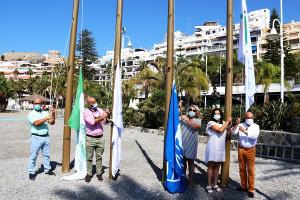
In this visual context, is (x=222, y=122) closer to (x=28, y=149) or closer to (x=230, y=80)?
(x=230, y=80)

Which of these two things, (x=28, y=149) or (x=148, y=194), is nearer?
(x=148, y=194)

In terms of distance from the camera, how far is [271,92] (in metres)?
43.5

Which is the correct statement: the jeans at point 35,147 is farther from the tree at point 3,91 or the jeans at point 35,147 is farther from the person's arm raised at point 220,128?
the tree at point 3,91

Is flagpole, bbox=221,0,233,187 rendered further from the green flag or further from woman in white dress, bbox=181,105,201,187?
the green flag

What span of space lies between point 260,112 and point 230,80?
666cm

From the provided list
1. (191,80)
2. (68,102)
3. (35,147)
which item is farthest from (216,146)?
(191,80)

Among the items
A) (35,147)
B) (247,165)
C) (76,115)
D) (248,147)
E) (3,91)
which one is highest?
(3,91)

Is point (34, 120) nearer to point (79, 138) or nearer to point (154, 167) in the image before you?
point (79, 138)

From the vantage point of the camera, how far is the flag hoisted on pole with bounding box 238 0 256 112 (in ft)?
25.6

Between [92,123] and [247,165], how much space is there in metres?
3.11

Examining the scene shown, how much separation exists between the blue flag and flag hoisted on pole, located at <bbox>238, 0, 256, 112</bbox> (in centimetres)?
147

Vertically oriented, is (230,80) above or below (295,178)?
above

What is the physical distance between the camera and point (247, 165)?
7227 millimetres

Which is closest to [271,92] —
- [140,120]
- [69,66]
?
[140,120]
